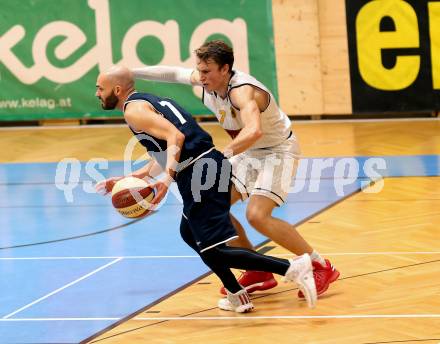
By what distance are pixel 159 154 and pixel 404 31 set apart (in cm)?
1005

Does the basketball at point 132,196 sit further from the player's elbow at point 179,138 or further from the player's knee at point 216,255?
the player's knee at point 216,255

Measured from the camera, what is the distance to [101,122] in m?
18.9

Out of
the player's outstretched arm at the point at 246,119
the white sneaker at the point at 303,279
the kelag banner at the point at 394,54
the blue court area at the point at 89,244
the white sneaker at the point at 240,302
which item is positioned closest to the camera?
the player's outstretched arm at the point at 246,119

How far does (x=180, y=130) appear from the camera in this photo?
7312 mm

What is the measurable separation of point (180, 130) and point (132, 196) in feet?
1.96

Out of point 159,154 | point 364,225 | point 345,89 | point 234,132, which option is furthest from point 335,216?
point 345,89

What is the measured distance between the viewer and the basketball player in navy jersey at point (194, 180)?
716cm

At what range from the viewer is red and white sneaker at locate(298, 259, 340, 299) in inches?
307

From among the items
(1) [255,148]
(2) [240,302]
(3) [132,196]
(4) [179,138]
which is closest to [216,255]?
(2) [240,302]

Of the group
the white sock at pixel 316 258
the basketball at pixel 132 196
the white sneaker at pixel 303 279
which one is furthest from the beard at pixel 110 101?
the white sock at pixel 316 258

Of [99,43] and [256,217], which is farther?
[99,43]

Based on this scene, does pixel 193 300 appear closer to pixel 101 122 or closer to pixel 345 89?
pixel 345 89

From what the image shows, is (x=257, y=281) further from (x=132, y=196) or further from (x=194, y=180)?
(x=132, y=196)

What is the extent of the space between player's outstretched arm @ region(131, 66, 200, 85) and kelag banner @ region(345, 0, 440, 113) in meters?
8.86
